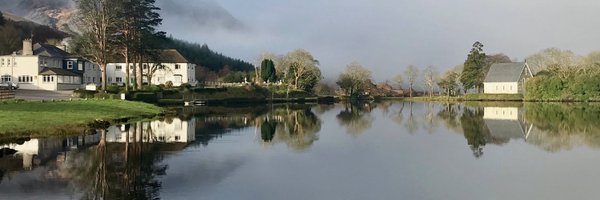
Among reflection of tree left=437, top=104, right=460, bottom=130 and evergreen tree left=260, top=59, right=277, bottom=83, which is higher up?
evergreen tree left=260, top=59, right=277, bottom=83

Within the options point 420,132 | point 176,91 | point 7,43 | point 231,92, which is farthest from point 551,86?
point 7,43

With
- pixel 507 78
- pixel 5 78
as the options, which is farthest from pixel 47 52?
pixel 507 78

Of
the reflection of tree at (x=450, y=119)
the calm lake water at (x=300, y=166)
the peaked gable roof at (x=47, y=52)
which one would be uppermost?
the peaked gable roof at (x=47, y=52)

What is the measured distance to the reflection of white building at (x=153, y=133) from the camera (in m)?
23.2

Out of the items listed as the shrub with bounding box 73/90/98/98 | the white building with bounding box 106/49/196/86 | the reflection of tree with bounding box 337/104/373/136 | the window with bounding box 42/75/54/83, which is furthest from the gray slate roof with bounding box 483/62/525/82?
the window with bounding box 42/75/54/83

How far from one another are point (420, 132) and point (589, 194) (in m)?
17.3

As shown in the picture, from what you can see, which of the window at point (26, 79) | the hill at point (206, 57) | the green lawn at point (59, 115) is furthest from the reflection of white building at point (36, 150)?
the hill at point (206, 57)

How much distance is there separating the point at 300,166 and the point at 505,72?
93.5 meters

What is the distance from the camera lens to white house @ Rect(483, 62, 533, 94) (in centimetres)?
9962

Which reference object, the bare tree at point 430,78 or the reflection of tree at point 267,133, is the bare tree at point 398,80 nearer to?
the bare tree at point 430,78

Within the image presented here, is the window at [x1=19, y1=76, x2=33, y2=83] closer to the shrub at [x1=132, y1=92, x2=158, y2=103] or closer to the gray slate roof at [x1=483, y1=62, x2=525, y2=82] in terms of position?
the shrub at [x1=132, y1=92, x2=158, y2=103]

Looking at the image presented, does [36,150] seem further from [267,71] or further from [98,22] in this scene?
[267,71]

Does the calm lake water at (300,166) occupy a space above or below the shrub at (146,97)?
below

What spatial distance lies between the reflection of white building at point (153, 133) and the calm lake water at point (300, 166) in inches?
3.1
